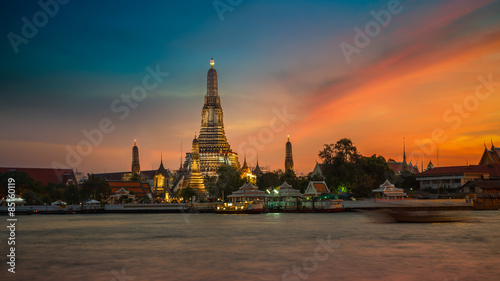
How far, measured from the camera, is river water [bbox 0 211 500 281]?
19.6 m

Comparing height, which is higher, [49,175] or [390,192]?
[49,175]

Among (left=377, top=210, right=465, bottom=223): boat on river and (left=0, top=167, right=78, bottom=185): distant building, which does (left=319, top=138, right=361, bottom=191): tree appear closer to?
(left=377, top=210, right=465, bottom=223): boat on river

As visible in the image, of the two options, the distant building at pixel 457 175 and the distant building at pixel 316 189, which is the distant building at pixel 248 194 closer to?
the distant building at pixel 316 189

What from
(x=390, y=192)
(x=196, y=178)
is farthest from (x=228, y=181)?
(x=390, y=192)

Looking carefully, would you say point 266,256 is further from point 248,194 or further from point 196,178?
point 196,178

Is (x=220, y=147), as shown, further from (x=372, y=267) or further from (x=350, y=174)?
(x=372, y=267)

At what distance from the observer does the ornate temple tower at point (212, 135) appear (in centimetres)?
13150

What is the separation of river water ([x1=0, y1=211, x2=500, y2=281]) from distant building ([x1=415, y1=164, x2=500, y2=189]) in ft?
150

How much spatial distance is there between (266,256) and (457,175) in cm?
6373

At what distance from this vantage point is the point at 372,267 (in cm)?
2078

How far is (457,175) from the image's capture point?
7988 centimetres

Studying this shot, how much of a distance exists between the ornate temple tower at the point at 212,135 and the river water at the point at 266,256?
9471 centimetres

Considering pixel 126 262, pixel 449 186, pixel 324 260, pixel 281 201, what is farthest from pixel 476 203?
pixel 126 262

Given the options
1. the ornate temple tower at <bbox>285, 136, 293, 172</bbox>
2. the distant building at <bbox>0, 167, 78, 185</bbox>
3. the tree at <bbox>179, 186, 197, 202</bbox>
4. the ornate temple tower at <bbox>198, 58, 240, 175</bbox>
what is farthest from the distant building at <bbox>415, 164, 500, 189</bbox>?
the distant building at <bbox>0, 167, 78, 185</bbox>
